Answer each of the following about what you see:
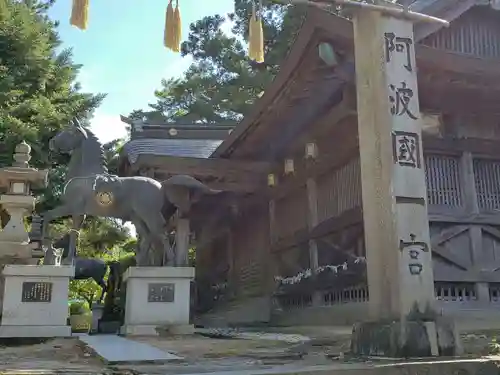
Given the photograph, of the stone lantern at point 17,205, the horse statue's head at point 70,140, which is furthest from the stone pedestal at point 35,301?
the horse statue's head at point 70,140

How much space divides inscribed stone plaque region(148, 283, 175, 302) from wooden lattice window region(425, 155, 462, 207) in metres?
4.57

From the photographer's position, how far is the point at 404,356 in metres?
4.27

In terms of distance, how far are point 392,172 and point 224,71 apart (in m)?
23.3

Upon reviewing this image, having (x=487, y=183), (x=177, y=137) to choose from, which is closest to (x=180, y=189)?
(x=487, y=183)

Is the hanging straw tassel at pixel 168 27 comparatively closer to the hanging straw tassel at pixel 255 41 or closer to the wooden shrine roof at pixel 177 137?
the hanging straw tassel at pixel 255 41

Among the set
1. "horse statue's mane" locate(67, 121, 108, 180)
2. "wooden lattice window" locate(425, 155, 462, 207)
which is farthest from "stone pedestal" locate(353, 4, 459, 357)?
"horse statue's mane" locate(67, 121, 108, 180)

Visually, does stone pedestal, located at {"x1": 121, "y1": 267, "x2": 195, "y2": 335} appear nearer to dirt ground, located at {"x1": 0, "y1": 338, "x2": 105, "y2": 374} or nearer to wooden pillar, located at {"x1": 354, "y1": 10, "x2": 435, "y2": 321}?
dirt ground, located at {"x1": 0, "y1": 338, "x2": 105, "y2": 374}

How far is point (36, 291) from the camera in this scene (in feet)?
27.5

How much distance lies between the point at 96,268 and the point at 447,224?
802 cm

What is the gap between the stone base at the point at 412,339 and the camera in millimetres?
4301

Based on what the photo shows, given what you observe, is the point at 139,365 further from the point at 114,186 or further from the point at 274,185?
the point at 274,185

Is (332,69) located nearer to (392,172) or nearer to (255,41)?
(255,41)

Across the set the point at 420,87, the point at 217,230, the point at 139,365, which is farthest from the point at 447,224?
the point at 217,230

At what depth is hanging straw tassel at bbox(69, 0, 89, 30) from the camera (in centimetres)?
489
